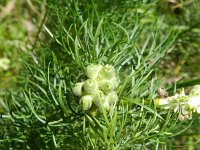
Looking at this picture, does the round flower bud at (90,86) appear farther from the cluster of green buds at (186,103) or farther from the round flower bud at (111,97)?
the cluster of green buds at (186,103)

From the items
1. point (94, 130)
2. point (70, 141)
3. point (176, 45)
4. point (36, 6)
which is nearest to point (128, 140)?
point (94, 130)

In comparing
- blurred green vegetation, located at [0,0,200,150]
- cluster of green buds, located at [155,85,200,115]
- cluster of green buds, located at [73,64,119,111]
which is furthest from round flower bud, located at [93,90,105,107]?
blurred green vegetation, located at [0,0,200,150]

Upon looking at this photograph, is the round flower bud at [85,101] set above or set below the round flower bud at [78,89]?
below

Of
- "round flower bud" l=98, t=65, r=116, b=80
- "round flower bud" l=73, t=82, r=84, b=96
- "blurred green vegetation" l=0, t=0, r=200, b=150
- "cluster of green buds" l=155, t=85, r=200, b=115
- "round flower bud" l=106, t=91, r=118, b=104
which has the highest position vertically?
"blurred green vegetation" l=0, t=0, r=200, b=150

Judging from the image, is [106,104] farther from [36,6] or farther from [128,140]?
[36,6]

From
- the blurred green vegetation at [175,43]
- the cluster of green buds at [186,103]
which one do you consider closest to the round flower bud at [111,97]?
the cluster of green buds at [186,103]

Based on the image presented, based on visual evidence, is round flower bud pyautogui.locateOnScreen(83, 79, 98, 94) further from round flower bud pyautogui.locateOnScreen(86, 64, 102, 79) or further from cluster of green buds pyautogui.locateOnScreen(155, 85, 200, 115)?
cluster of green buds pyautogui.locateOnScreen(155, 85, 200, 115)

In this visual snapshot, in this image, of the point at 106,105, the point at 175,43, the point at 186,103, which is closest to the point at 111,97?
the point at 106,105
